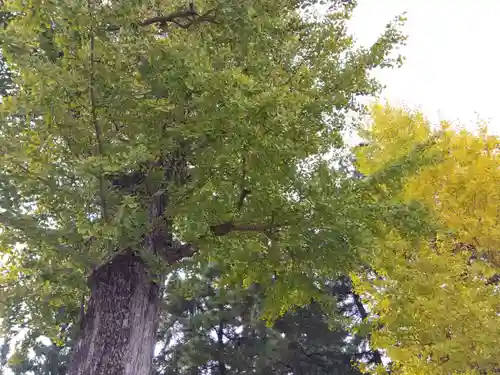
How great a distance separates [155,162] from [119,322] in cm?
153

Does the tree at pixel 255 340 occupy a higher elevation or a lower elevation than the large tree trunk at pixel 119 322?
higher

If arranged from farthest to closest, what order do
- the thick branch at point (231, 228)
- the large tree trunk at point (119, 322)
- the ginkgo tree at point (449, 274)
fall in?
the ginkgo tree at point (449, 274), the thick branch at point (231, 228), the large tree trunk at point (119, 322)

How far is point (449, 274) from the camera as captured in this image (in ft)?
18.2

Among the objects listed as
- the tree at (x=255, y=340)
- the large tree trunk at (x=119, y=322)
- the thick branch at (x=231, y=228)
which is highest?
the tree at (x=255, y=340)

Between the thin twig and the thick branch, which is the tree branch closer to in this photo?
the thin twig

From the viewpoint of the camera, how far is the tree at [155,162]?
3090 millimetres

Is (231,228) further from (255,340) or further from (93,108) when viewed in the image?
(255,340)

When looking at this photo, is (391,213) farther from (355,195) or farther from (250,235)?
(250,235)

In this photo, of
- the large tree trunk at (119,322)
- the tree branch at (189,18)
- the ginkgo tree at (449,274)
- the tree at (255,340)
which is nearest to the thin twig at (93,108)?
the large tree trunk at (119,322)

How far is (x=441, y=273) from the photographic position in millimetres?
5652

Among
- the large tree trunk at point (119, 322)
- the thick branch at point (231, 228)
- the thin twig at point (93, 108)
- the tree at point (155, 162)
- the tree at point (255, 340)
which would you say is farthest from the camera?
the tree at point (255, 340)

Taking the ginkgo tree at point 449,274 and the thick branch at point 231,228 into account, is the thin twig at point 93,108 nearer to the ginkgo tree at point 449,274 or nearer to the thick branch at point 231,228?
the thick branch at point 231,228

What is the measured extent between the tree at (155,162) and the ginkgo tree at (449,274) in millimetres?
1584

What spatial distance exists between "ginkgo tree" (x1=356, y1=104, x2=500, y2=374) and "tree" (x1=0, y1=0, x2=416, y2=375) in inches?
62.4
